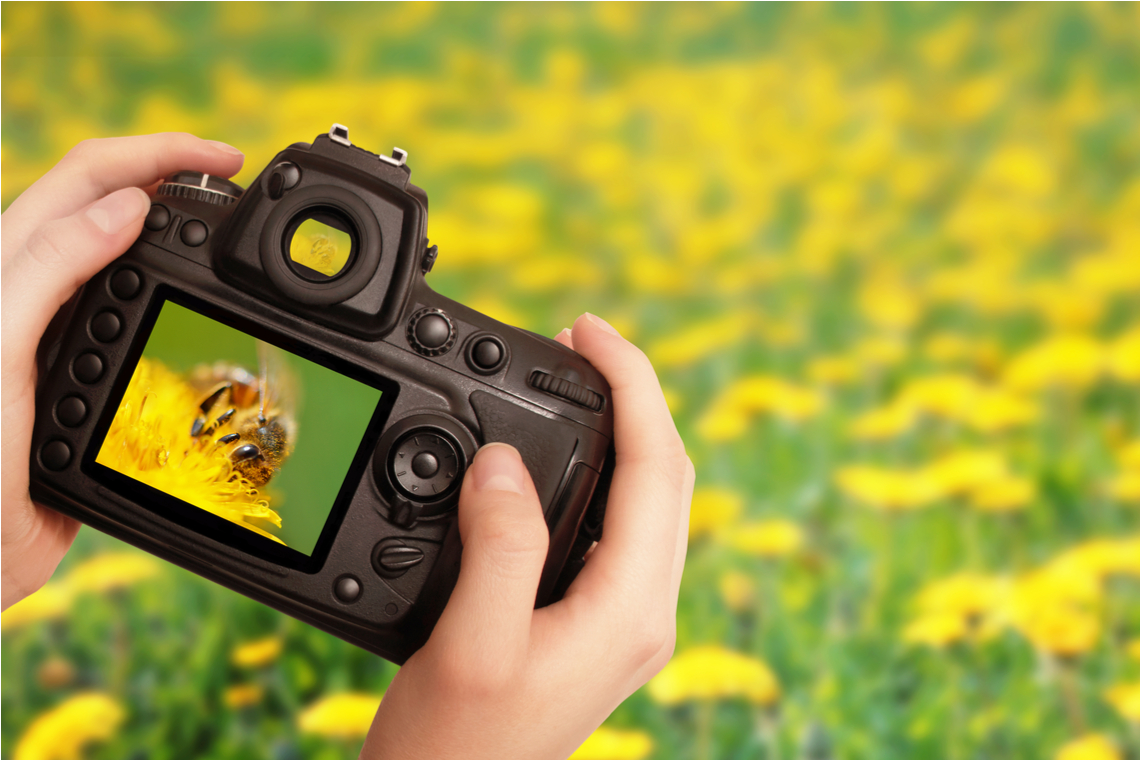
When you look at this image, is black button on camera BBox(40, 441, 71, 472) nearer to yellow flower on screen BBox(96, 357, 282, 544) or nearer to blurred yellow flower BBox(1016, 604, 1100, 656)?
yellow flower on screen BBox(96, 357, 282, 544)

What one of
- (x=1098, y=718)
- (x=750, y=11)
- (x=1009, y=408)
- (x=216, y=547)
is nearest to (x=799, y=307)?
(x=1009, y=408)

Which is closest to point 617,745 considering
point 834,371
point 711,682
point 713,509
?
point 711,682

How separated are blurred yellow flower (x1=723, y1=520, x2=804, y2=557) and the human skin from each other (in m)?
0.31

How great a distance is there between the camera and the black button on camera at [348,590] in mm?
500

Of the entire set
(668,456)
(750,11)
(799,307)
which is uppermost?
(750,11)

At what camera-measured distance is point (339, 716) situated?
0.77 m

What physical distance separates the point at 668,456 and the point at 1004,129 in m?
0.71

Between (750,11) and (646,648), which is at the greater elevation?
(750,11)

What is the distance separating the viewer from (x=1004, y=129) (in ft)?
3.16

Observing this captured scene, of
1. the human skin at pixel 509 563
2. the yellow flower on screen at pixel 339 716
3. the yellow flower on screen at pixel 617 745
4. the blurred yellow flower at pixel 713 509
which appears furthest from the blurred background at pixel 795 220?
the human skin at pixel 509 563

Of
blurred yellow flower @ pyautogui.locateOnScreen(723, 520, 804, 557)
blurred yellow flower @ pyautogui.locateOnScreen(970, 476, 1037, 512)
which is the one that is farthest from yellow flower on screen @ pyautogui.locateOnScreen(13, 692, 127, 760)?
blurred yellow flower @ pyautogui.locateOnScreen(970, 476, 1037, 512)

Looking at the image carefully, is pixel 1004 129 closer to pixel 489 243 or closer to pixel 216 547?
pixel 489 243

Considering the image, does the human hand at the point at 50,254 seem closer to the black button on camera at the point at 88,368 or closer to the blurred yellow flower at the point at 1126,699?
the black button on camera at the point at 88,368

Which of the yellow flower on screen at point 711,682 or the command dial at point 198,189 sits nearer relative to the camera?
the command dial at point 198,189
